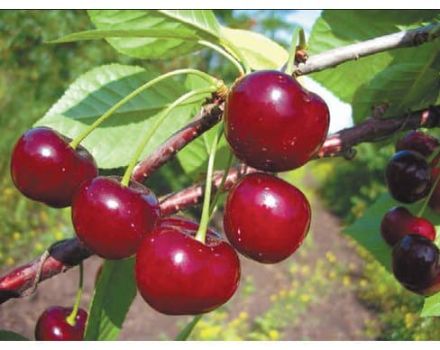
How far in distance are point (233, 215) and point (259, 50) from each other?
382mm

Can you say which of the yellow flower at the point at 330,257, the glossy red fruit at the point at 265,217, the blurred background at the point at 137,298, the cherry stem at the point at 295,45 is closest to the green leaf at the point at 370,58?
the cherry stem at the point at 295,45

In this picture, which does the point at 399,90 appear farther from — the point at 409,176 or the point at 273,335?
the point at 273,335

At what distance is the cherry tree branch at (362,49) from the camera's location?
653 mm

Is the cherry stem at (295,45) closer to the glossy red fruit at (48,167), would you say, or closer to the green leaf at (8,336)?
the glossy red fruit at (48,167)

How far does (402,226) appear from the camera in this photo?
2.77 feet

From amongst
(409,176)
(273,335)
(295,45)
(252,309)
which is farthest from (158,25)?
(252,309)

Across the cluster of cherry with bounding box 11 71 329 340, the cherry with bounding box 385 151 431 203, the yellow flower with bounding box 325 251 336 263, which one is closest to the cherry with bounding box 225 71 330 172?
the cluster of cherry with bounding box 11 71 329 340

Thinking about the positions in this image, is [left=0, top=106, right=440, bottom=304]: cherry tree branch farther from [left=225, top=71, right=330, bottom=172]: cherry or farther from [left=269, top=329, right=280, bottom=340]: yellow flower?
[left=269, top=329, right=280, bottom=340]: yellow flower

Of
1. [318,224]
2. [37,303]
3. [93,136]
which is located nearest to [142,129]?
[93,136]

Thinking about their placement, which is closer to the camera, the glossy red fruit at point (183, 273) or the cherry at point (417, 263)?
the glossy red fruit at point (183, 273)

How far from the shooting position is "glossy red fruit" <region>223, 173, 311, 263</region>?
55 centimetres

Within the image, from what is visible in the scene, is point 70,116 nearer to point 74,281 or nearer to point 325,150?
point 325,150

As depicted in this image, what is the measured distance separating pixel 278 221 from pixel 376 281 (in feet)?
15.8

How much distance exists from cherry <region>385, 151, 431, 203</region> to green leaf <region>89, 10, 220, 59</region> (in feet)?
0.92
